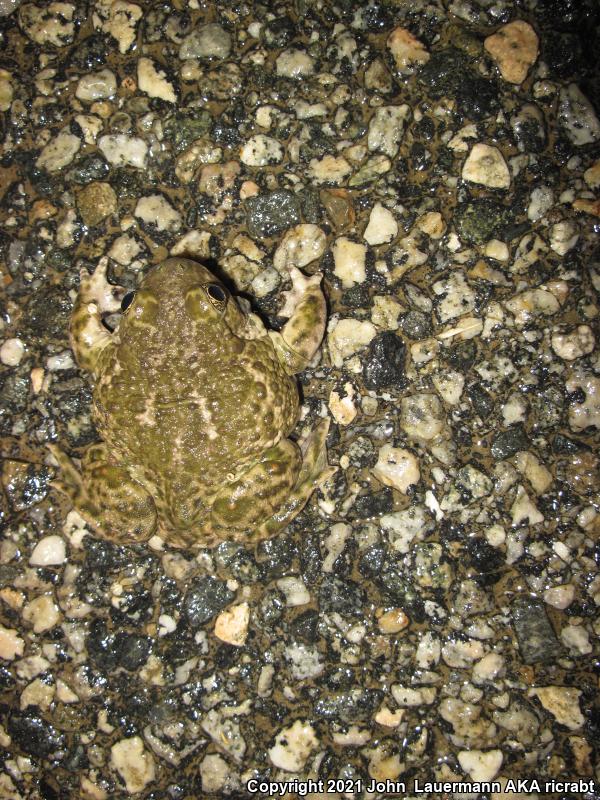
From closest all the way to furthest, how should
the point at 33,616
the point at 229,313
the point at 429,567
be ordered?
the point at 229,313 → the point at 429,567 → the point at 33,616

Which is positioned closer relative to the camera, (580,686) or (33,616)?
(580,686)

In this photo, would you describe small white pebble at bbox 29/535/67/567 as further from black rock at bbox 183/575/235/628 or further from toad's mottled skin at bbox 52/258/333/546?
black rock at bbox 183/575/235/628

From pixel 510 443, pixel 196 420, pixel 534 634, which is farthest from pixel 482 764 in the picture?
pixel 196 420

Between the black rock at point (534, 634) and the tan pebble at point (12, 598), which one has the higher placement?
the black rock at point (534, 634)

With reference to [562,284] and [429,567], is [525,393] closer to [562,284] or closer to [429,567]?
[562,284]

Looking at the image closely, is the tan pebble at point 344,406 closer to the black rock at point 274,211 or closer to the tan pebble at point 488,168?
the black rock at point 274,211

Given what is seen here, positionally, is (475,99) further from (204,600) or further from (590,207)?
(204,600)

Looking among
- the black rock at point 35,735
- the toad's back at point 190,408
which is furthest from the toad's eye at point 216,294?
the black rock at point 35,735

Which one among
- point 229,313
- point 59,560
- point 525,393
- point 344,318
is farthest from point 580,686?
point 59,560
